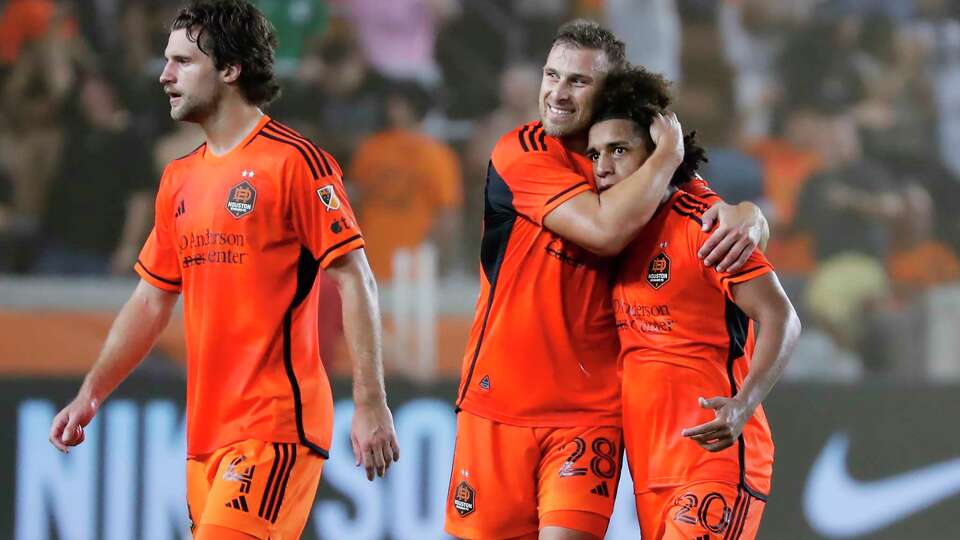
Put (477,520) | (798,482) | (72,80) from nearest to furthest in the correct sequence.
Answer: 1. (477,520)
2. (798,482)
3. (72,80)

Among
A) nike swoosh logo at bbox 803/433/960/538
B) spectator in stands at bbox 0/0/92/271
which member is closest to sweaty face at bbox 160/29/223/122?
nike swoosh logo at bbox 803/433/960/538

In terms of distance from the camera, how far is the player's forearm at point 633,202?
14.5 feet

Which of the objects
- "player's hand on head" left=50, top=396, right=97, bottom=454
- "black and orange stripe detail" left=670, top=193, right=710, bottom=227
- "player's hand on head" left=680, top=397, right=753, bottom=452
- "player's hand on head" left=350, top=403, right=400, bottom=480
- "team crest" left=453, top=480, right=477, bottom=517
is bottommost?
"team crest" left=453, top=480, right=477, bottom=517

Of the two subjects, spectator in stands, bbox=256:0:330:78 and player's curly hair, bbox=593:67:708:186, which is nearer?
player's curly hair, bbox=593:67:708:186

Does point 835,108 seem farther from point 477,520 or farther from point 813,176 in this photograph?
point 477,520

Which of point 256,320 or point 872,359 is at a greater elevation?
point 256,320

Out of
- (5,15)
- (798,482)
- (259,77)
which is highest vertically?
(5,15)

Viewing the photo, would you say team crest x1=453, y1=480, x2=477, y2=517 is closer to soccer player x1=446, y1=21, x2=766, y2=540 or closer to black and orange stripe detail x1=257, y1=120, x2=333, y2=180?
soccer player x1=446, y1=21, x2=766, y2=540

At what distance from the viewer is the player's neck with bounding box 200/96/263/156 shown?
14.9ft

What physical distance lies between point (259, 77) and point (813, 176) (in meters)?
6.60

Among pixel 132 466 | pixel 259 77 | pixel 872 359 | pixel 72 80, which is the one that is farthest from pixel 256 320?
pixel 872 359

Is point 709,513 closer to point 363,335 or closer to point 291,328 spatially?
point 363,335

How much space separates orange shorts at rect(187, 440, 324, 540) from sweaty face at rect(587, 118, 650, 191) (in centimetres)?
134

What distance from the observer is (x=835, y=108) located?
10.6 meters
